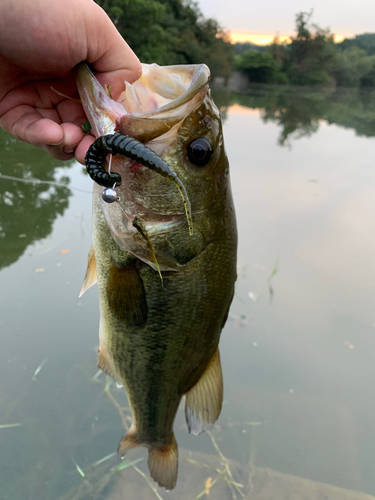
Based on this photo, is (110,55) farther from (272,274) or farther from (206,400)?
(272,274)

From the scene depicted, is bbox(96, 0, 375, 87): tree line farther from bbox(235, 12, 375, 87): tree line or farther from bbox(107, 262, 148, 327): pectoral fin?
bbox(107, 262, 148, 327): pectoral fin

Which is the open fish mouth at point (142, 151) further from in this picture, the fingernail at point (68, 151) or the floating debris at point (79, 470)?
the floating debris at point (79, 470)

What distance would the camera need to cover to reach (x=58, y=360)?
2607 mm

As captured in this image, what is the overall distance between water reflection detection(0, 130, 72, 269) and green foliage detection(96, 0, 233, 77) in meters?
17.1

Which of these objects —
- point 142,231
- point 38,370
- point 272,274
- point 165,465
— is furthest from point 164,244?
point 272,274

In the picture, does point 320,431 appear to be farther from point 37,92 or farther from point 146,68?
point 37,92

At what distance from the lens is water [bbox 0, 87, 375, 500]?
6.92 ft

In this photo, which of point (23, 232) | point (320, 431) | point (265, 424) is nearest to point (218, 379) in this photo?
point (265, 424)

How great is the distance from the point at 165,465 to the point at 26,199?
4266 millimetres

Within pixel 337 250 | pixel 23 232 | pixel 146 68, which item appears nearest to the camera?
pixel 146 68

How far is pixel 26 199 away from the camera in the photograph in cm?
480

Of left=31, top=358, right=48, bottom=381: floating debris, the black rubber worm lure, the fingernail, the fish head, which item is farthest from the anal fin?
left=31, top=358, right=48, bottom=381: floating debris

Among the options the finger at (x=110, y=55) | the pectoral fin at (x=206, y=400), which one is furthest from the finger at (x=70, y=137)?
the pectoral fin at (x=206, y=400)

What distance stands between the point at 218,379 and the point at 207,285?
49cm
